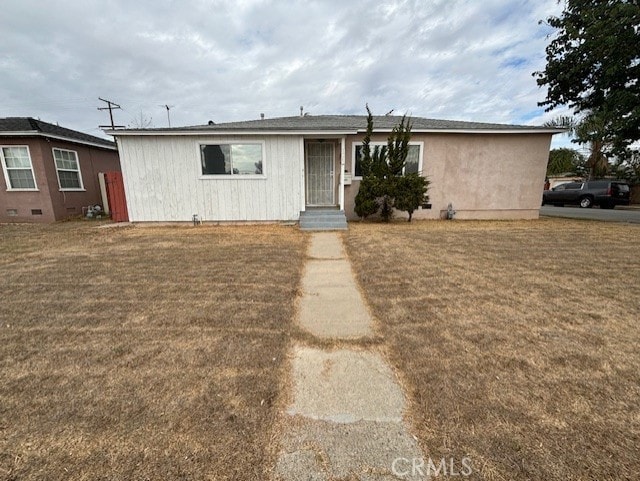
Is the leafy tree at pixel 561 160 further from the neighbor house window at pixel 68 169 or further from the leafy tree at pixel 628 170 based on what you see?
the neighbor house window at pixel 68 169

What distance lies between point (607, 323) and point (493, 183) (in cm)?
888

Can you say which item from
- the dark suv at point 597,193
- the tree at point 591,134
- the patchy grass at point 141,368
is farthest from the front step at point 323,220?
the dark suv at point 597,193

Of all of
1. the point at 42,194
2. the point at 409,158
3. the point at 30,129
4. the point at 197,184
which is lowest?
the point at 42,194

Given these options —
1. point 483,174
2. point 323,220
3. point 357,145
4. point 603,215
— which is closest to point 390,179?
point 357,145

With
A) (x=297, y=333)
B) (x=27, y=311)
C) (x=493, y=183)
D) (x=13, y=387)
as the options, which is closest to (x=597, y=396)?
(x=297, y=333)

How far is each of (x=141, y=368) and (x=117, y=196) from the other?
991 cm

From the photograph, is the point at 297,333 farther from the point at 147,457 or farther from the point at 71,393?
the point at 71,393

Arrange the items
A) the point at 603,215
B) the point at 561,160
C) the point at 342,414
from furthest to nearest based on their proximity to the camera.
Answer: the point at 561,160 → the point at 603,215 → the point at 342,414

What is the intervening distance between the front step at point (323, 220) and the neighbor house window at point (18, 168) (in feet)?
32.9

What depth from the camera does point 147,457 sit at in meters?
1.41

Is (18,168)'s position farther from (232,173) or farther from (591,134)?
(591,134)

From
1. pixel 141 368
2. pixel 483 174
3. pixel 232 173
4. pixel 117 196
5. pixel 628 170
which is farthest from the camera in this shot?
pixel 628 170

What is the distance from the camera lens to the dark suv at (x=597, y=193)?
1580cm

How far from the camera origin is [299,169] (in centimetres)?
874
